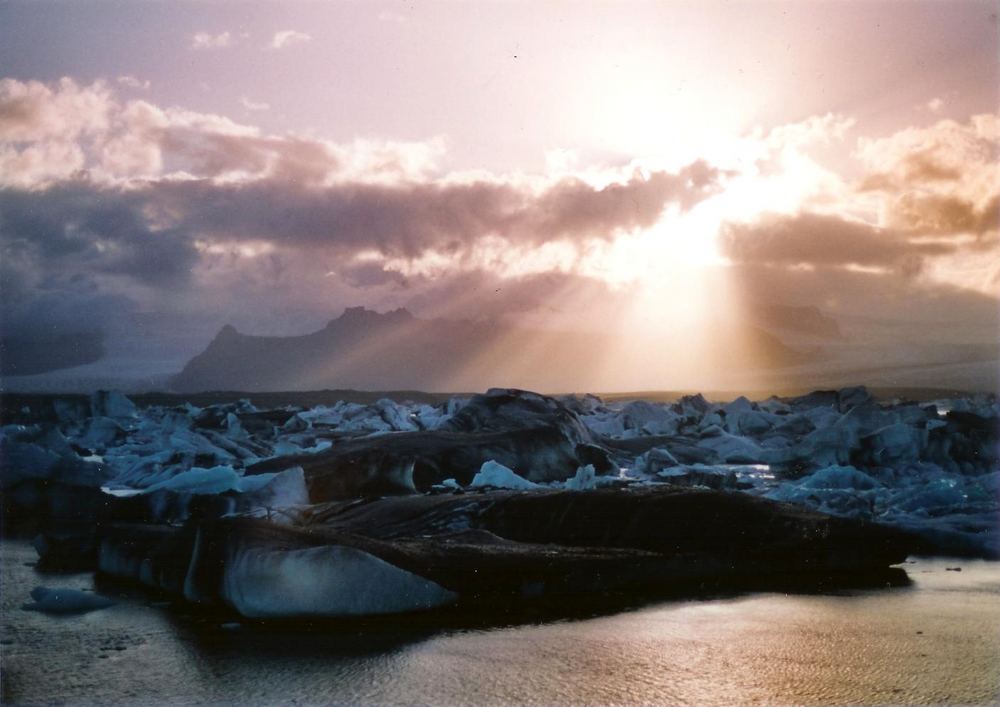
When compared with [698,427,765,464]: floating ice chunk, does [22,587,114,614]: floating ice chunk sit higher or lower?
lower

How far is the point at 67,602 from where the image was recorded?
6.54 meters

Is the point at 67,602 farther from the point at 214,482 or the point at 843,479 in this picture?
the point at 843,479

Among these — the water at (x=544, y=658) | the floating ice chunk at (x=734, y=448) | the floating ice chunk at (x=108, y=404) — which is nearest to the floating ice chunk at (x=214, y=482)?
the water at (x=544, y=658)

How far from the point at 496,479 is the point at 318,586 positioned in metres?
7.16

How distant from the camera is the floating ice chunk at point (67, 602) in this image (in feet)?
21.4

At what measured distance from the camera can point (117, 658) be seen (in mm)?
5359

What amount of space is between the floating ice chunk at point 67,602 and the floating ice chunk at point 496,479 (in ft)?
22.8

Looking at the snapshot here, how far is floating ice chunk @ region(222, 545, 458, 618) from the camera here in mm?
6203

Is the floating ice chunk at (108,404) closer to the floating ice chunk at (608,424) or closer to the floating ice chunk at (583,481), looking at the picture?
the floating ice chunk at (608,424)

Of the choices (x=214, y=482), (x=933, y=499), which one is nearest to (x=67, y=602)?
(x=214, y=482)

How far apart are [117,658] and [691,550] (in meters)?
4.73

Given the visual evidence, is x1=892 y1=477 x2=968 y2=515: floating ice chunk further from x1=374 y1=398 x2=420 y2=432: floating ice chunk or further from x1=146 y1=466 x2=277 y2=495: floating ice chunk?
x1=374 y1=398 x2=420 y2=432: floating ice chunk

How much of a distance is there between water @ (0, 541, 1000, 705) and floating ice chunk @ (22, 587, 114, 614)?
115 mm

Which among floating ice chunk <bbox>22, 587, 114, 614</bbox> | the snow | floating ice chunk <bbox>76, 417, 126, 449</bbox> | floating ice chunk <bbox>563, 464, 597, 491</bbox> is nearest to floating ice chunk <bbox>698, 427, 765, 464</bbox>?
the snow
